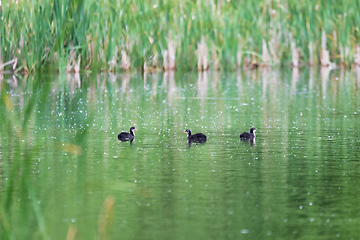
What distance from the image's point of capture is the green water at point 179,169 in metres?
7.45

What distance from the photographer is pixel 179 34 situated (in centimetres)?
2880

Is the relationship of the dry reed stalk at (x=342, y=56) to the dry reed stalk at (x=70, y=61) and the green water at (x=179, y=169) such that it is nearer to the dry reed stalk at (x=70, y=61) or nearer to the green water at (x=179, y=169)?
the dry reed stalk at (x=70, y=61)

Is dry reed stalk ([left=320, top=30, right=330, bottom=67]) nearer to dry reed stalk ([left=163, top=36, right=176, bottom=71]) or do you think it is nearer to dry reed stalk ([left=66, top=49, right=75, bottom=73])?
dry reed stalk ([left=163, top=36, right=176, bottom=71])

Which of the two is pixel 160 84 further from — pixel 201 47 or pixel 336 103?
pixel 336 103

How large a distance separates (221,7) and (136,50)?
4424 mm

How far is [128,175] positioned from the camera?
10.3 metres

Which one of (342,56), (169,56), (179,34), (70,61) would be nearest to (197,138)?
(70,61)

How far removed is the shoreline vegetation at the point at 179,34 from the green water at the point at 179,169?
144 inches

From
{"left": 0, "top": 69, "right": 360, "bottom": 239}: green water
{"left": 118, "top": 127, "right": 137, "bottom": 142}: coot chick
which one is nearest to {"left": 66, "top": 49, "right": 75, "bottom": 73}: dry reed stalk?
{"left": 0, "top": 69, "right": 360, "bottom": 239}: green water

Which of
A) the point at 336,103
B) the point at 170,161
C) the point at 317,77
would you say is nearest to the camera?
the point at 170,161

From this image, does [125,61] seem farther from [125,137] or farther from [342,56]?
[125,137]

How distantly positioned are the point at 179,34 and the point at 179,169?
18428 millimetres

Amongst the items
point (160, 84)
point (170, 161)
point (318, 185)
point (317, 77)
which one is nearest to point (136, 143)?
point (170, 161)

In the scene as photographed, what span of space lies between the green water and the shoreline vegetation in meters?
3.67
